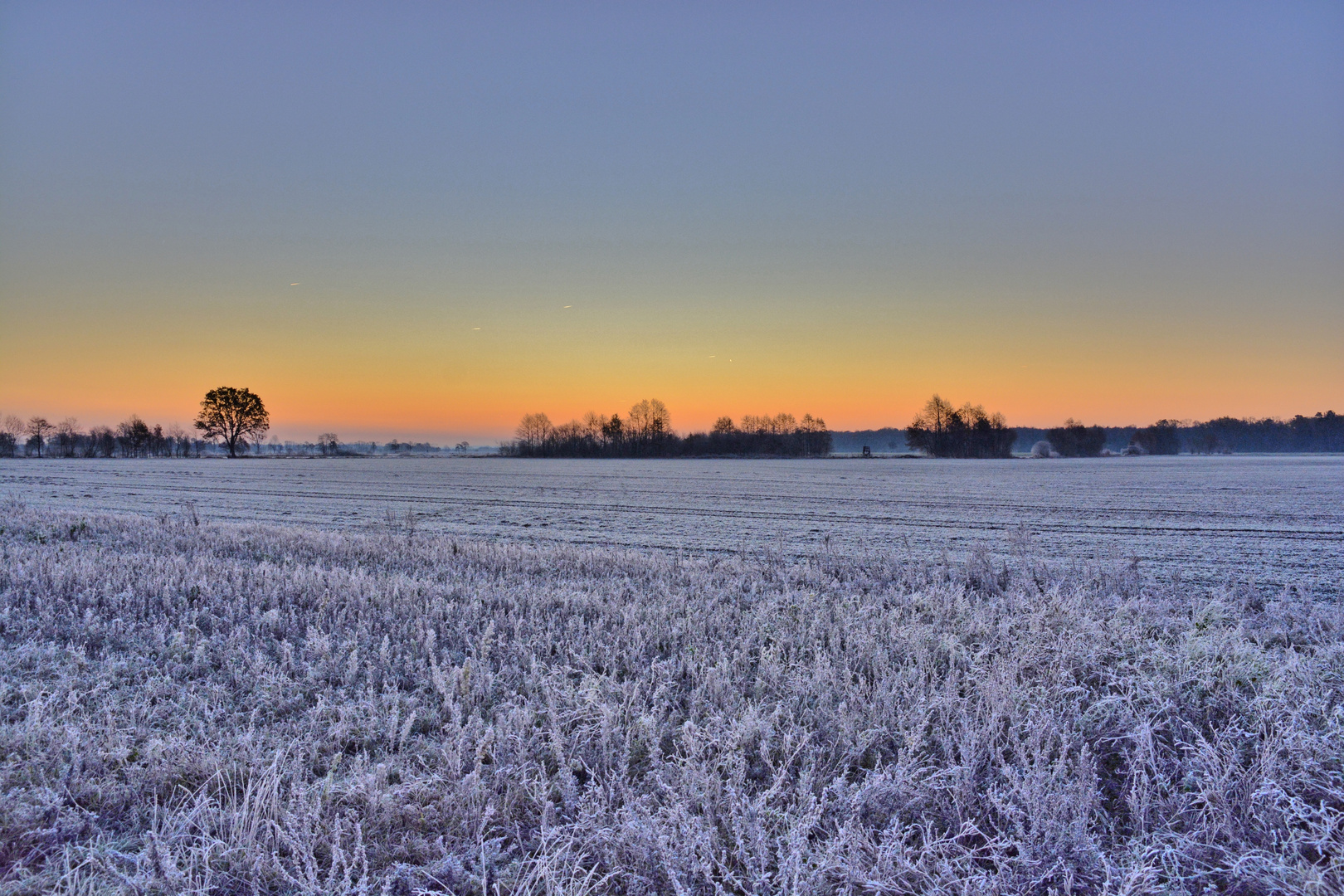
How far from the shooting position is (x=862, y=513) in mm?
26453

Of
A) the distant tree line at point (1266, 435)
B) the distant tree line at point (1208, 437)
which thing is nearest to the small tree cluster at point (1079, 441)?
the distant tree line at point (1208, 437)

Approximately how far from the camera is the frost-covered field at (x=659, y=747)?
9.89 ft

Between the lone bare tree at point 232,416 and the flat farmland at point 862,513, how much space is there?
8703cm

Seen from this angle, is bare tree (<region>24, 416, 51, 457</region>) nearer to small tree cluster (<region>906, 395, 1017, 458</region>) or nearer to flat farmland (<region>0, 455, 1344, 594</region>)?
flat farmland (<region>0, 455, 1344, 594</region>)

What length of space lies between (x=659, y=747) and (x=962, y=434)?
139 meters

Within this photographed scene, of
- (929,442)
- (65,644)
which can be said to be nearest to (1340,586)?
(65,644)

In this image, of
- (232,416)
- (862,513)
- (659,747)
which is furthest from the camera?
(232,416)

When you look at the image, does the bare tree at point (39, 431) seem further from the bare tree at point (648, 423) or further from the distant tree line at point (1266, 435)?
the distant tree line at point (1266, 435)

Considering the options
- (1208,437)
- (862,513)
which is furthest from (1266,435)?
(862,513)

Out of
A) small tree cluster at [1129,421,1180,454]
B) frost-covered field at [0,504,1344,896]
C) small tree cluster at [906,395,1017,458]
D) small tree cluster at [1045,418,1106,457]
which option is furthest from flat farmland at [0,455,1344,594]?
small tree cluster at [1129,421,1180,454]

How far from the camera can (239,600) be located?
7.45 meters

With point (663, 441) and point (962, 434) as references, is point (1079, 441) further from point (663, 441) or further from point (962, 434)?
point (663, 441)

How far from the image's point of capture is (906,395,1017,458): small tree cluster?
127562 millimetres

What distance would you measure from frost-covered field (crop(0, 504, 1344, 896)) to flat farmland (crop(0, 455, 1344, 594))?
835cm
